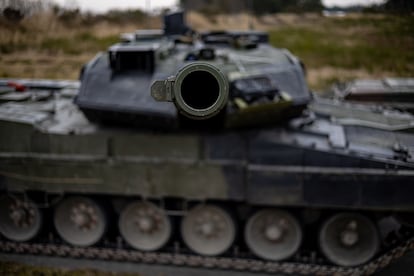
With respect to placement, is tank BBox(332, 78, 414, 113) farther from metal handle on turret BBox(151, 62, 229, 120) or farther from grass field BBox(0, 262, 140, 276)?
metal handle on turret BBox(151, 62, 229, 120)

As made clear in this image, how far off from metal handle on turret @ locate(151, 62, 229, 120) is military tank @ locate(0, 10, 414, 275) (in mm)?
3642

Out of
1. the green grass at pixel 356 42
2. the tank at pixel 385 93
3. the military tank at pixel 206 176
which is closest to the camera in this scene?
the military tank at pixel 206 176

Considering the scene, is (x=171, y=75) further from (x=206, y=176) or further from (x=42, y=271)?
(x=42, y=271)

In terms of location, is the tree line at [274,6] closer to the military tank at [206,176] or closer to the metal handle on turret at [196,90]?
the military tank at [206,176]

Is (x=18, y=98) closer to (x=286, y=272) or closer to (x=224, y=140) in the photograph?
(x=224, y=140)

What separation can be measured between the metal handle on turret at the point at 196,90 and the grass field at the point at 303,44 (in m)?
6.90

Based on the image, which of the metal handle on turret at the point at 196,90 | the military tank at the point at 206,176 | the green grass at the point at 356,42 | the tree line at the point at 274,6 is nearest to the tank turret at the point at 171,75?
the military tank at the point at 206,176

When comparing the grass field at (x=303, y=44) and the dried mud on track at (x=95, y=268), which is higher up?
the grass field at (x=303, y=44)

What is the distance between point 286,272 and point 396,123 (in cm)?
329

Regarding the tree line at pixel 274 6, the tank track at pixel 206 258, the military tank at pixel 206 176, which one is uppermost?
the tree line at pixel 274 6

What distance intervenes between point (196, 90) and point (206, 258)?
16.4 ft

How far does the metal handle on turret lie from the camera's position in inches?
122

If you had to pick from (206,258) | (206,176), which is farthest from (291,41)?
(206,258)

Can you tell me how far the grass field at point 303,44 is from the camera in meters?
9.84
